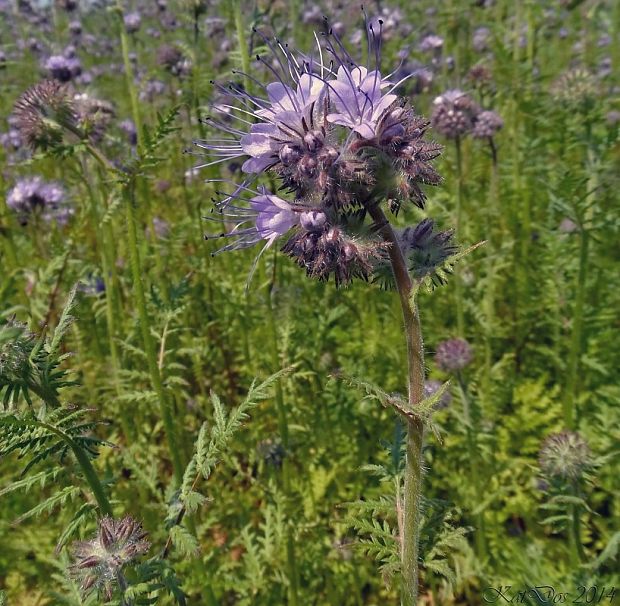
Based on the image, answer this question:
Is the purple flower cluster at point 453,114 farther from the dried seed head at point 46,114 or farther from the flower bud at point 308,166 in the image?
the flower bud at point 308,166

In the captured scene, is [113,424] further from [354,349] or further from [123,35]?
[123,35]

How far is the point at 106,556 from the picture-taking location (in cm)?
164

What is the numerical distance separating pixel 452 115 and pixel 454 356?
169 centimetres

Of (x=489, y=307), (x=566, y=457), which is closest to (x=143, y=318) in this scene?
(x=566, y=457)

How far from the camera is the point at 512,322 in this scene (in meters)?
4.10

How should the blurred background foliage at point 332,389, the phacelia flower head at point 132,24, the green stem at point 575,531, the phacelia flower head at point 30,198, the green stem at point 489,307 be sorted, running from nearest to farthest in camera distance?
the green stem at point 575,531
the blurred background foliage at point 332,389
the green stem at point 489,307
the phacelia flower head at point 30,198
the phacelia flower head at point 132,24

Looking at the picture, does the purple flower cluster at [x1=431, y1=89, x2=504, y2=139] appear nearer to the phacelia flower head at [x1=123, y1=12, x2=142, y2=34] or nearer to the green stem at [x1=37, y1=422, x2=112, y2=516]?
the green stem at [x1=37, y1=422, x2=112, y2=516]

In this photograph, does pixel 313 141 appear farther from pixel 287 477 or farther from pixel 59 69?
pixel 59 69

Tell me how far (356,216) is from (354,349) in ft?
7.07

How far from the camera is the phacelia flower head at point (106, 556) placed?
163cm

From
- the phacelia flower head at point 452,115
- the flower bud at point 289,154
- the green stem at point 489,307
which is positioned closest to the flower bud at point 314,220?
the flower bud at point 289,154

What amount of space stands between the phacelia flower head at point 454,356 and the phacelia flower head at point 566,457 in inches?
26.7

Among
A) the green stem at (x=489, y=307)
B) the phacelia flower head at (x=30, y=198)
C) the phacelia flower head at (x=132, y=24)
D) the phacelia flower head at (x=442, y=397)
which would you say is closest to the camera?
the phacelia flower head at (x=442, y=397)

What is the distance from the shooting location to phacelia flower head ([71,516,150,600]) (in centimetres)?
163
